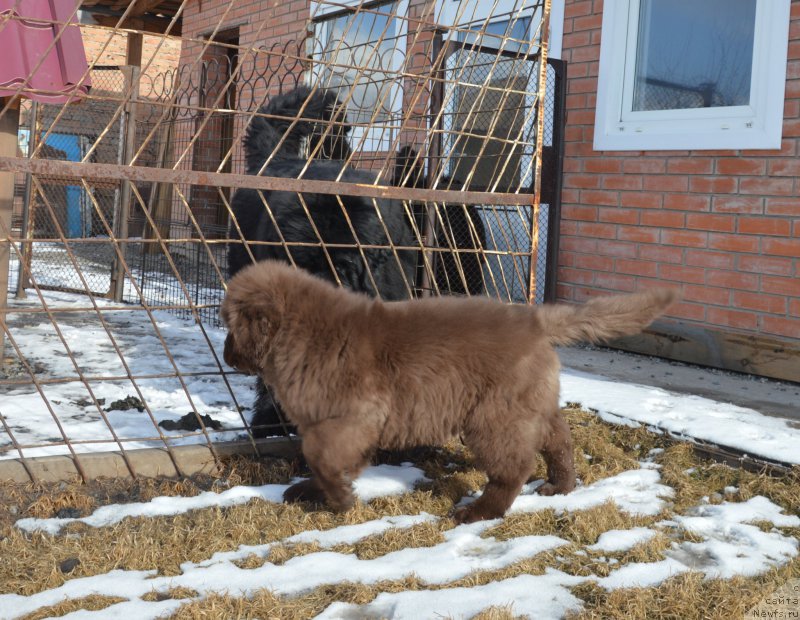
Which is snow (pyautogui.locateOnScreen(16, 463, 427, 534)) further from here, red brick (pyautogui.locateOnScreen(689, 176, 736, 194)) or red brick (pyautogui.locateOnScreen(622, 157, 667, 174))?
red brick (pyautogui.locateOnScreen(622, 157, 667, 174))

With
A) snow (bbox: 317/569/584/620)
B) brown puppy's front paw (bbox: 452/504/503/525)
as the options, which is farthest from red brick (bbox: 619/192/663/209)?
snow (bbox: 317/569/584/620)

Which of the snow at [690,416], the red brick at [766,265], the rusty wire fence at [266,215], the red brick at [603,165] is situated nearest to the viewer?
the rusty wire fence at [266,215]

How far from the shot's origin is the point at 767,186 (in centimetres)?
541

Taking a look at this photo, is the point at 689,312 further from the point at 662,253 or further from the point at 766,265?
the point at 766,265

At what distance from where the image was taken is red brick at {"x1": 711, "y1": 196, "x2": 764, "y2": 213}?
215 inches

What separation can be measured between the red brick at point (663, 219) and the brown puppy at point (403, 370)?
3.08 metres

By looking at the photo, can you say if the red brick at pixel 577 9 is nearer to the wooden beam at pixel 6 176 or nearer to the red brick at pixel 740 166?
the red brick at pixel 740 166

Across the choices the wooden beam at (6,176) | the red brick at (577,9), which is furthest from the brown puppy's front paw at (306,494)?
the red brick at (577,9)

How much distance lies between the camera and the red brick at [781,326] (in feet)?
17.5

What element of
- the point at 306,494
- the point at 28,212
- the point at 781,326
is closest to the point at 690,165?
the point at 781,326

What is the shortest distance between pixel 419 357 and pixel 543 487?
2.73 feet

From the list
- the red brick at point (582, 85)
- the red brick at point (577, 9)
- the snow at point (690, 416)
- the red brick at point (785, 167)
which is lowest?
the snow at point (690, 416)

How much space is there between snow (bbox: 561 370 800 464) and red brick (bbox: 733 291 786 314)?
1033 millimetres

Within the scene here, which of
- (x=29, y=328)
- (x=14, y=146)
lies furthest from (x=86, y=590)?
(x=29, y=328)
